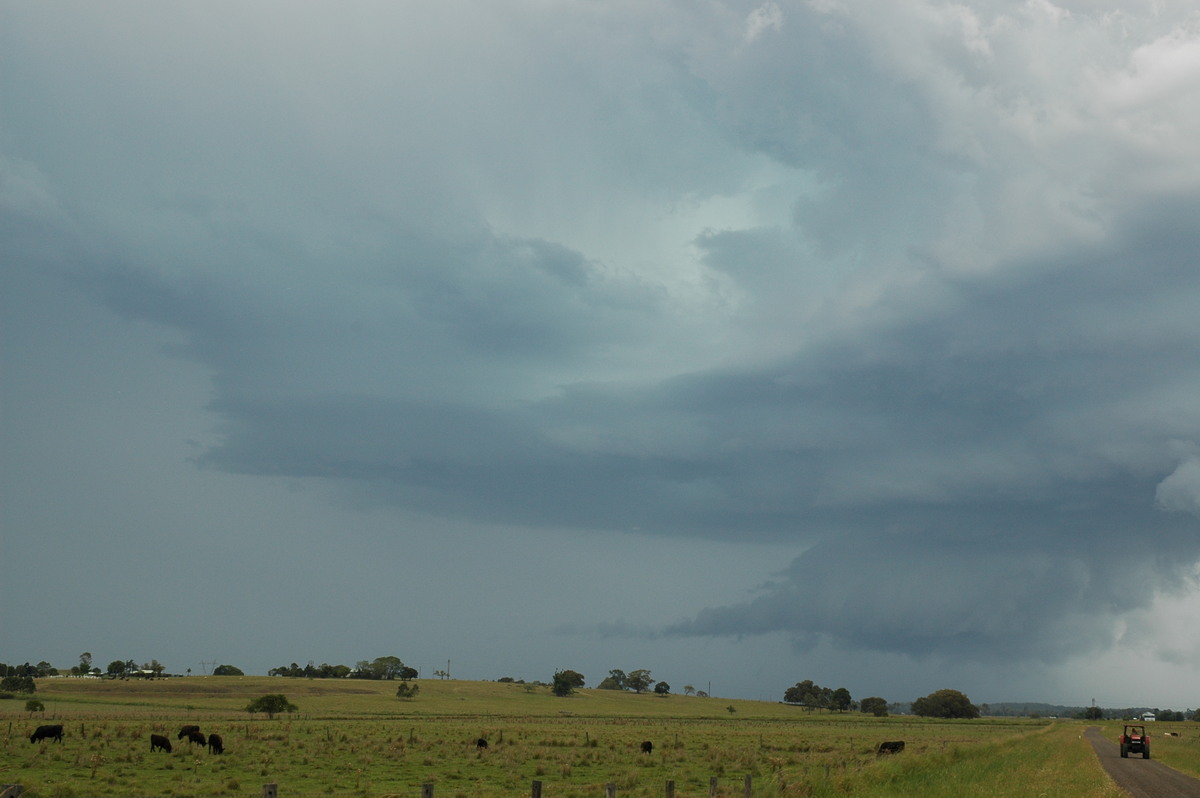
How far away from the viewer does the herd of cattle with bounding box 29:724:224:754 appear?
157ft

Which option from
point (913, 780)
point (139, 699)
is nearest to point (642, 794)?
point (913, 780)

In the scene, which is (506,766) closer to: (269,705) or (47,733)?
(47,733)

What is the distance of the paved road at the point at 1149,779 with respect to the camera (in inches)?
1406

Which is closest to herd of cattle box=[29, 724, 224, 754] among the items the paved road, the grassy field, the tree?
the grassy field

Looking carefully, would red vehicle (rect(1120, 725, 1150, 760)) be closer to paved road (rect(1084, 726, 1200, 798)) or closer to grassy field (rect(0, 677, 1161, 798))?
grassy field (rect(0, 677, 1161, 798))

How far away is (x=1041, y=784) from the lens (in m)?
35.3

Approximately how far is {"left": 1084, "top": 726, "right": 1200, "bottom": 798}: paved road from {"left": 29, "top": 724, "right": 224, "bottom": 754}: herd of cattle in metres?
43.0

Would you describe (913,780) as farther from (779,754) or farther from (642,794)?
(779,754)

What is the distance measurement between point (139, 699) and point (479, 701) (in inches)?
2246

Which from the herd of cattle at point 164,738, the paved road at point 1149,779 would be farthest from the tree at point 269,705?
the paved road at point 1149,779

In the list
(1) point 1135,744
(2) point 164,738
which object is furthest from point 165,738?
(1) point 1135,744

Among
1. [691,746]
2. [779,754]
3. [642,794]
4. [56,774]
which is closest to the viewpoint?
[642,794]

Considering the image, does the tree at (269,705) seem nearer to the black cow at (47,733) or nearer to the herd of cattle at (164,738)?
the herd of cattle at (164,738)

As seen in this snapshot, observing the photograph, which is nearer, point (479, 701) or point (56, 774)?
point (56, 774)
